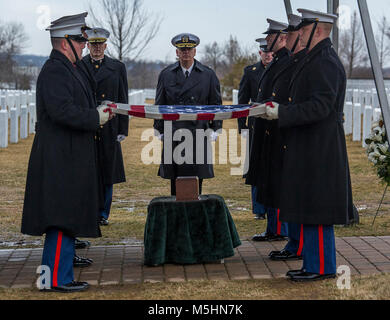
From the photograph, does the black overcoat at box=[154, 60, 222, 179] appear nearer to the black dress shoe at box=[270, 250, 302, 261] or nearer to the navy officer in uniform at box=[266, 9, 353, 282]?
the black dress shoe at box=[270, 250, 302, 261]

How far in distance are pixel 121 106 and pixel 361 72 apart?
52440 mm

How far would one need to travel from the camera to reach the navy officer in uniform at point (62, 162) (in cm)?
570

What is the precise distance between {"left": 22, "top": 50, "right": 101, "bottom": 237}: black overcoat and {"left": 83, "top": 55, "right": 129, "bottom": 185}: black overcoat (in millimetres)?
2697

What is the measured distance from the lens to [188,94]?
8023mm

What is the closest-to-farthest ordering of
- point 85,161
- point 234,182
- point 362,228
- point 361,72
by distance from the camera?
point 85,161 → point 362,228 → point 234,182 → point 361,72

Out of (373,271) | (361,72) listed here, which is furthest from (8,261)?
(361,72)

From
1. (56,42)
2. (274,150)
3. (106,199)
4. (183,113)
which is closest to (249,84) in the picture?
(106,199)

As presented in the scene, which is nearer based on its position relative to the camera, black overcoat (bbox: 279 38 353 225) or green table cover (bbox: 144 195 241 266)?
black overcoat (bbox: 279 38 353 225)

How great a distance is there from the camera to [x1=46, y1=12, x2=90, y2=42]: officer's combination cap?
5.85 metres

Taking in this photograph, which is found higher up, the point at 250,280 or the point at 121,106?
the point at 121,106

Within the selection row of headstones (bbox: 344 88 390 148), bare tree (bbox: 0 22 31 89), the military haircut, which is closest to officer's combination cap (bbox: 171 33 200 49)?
the military haircut

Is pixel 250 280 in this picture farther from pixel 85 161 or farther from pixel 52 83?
pixel 52 83
